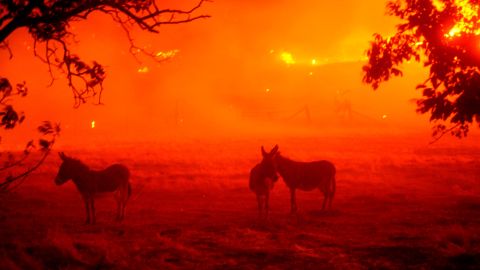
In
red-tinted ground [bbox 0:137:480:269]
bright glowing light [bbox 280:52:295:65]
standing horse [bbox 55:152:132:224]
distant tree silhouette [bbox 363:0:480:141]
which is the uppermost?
bright glowing light [bbox 280:52:295:65]

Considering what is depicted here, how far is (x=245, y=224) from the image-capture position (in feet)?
41.1

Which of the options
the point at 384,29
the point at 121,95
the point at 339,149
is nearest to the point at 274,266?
the point at 339,149

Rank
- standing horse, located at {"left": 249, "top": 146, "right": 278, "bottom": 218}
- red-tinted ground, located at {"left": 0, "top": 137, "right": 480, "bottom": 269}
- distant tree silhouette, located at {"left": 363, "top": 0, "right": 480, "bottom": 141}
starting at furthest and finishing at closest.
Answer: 1. standing horse, located at {"left": 249, "top": 146, "right": 278, "bottom": 218}
2. distant tree silhouette, located at {"left": 363, "top": 0, "right": 480, "bottom": 141}
3. red-tinted ground, located at {"left": 0, "top": 137, "right": 480, "bottom": 269}

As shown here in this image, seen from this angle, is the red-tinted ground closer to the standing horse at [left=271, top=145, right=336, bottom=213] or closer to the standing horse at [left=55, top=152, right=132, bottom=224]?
the standing horse at [left=55, top=152, right=132, bottom=224]

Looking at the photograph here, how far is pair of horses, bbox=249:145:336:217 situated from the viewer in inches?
518

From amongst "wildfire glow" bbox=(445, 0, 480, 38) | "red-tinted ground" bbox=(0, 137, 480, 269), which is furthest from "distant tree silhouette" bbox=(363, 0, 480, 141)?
"red-tinted ground" bbox=(0, 137, 480, 269)

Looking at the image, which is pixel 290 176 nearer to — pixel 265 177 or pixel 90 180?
pixel 265 177

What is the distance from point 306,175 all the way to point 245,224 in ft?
9.35

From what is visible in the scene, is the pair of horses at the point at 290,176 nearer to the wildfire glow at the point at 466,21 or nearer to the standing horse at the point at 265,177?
the standing horse at the point at 265,177

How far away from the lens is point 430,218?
41.4ft

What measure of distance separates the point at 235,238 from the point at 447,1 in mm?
7234

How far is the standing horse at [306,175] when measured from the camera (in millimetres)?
14070

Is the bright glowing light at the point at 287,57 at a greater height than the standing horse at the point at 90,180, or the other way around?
the bright glowing light at the point at 287,57

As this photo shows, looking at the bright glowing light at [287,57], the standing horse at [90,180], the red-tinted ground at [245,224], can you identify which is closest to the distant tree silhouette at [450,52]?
the red-tinted ground at [245,224]
